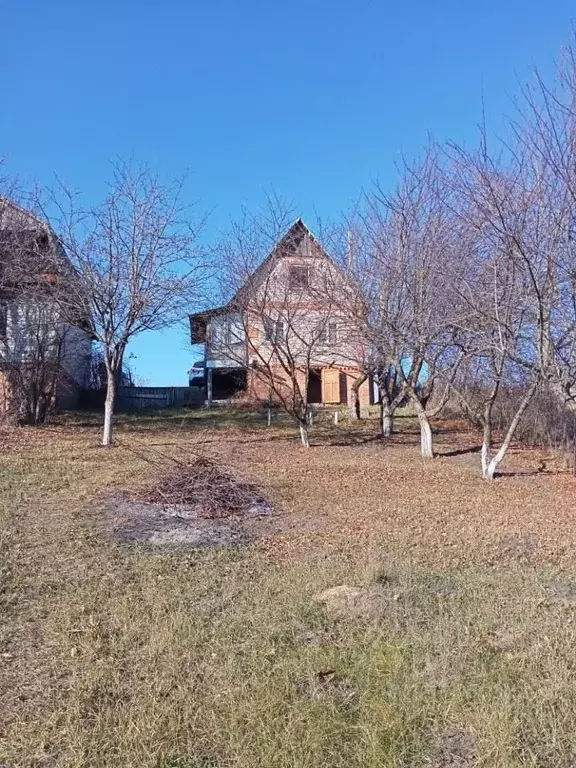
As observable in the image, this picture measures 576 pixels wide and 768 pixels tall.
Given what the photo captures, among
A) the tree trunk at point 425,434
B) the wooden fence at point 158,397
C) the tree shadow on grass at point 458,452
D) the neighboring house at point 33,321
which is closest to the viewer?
the neighboring house at point 33,321

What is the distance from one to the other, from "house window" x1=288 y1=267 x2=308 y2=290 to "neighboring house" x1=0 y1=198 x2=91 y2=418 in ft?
15.5

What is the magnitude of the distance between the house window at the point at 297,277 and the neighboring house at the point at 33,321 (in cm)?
473

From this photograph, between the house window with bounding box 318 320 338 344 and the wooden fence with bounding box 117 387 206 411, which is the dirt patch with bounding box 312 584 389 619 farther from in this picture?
the wooden fence with bounding box 117 387 206 411

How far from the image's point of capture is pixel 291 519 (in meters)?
7.36

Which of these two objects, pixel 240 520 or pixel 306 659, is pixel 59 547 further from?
pixel 306 659

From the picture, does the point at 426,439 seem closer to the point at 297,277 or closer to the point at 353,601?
the point at 297,277

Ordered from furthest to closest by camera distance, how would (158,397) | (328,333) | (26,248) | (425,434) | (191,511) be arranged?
1. (158,397)
2. (328,333)
3. (425,434)
4. (26,248)
5. (191,511)

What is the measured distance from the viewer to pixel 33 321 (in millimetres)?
15609

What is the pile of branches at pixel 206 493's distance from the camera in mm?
7598

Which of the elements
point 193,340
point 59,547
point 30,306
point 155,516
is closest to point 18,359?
point 30,306

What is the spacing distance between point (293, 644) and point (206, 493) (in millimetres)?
4409

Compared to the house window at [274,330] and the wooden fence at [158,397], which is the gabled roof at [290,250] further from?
the wooden fence at [158,397]

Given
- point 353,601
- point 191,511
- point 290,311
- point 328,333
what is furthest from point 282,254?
point 353,601

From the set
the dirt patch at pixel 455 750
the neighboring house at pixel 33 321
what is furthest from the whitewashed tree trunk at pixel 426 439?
the dirt patch at pixel 455 750
